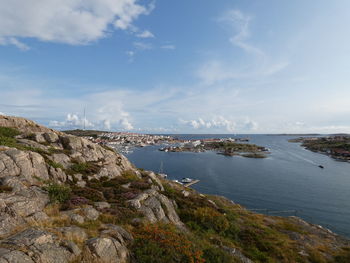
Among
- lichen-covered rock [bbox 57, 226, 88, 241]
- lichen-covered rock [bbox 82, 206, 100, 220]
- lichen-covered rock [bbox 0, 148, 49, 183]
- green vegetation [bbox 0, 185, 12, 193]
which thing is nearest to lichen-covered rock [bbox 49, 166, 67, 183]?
lichen-covered rock [bbox 0, 148, 49, 183]

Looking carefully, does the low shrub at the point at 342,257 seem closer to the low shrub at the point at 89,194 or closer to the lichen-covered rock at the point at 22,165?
the low shrub at the point at 89,194

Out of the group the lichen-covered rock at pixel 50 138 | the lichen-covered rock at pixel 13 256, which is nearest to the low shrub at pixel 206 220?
the lichen-covered rock at pixel 13 256

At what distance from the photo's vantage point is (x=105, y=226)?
35.8 feet

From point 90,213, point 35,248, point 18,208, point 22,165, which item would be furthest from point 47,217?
point 22,165

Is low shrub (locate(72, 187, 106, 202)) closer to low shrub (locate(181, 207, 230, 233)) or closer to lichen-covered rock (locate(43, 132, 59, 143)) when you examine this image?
low shrub (locate(181, 207, 230, 233))

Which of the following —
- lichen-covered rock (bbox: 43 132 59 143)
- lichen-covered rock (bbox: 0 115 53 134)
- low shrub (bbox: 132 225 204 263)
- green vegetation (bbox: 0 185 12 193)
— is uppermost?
lichen-covered rock (bbox: 0 115 53 134)

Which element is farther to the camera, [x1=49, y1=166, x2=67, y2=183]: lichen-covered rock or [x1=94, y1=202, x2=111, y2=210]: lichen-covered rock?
[x1=49, y1=166, x2=67, y2=183]: lichen-covered rock

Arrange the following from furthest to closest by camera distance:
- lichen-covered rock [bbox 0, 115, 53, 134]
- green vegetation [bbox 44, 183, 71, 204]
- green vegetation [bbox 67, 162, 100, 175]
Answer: lichen-covered rock [bbox 0, 115, 53, 134], green vegetation [bbox 67, 162, 100, 175], green vegetation [bbox 44, 183, 71, 204]

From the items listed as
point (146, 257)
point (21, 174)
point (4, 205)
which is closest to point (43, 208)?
point (4, 205)

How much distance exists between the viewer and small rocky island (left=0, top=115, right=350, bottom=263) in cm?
799

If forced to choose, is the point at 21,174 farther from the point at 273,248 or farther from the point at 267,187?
the point at 267,187

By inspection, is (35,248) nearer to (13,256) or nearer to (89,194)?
(13,256)

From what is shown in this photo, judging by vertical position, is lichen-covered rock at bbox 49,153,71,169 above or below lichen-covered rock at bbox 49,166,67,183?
above

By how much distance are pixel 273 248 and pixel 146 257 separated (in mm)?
12368
